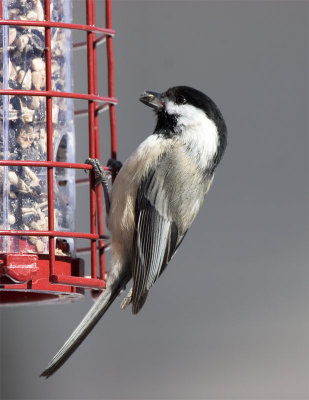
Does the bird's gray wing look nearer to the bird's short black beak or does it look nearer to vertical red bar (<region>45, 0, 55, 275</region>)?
the bird's short black beak

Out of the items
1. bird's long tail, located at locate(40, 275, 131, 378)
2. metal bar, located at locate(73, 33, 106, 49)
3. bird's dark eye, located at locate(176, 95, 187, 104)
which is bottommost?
bird's long tail, located at locate(40, 275, 131, 378)

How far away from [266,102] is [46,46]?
11.6 ft

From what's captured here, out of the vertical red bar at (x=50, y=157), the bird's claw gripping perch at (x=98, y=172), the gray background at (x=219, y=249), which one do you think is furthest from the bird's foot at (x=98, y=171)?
the gray background at (x=219, y=249)

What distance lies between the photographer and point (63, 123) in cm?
455

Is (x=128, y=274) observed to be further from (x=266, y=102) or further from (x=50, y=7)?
(x=266, y=102)

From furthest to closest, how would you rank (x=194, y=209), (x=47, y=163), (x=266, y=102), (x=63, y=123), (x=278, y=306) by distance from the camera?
(x=266, y=102), (x=278, y=306), (x=194, y=209), (x=63, y=123), (x=47, y=163)

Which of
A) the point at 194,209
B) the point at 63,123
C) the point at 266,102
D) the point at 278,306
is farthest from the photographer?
the point at 266,102

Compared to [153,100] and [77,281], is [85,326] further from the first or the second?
[153,100]

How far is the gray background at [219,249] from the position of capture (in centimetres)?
689

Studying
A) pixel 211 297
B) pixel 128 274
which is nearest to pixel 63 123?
pixel 128 274

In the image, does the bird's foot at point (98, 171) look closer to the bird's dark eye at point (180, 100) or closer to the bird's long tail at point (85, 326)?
the bird's long tail at point (85, 326)

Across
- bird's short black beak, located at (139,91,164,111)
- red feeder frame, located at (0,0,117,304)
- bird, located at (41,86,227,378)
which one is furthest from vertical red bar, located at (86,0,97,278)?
bird's short black beak, located at (139,91,164,111)

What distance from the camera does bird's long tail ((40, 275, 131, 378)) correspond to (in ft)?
13.7

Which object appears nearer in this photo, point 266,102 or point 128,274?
point 128,274
